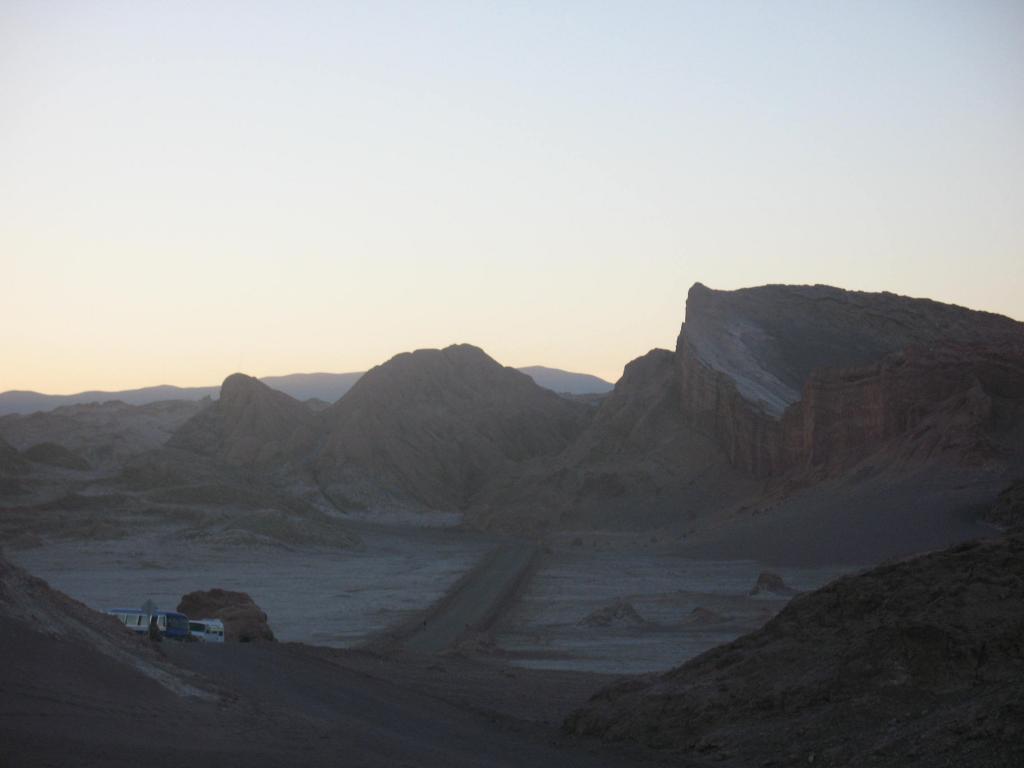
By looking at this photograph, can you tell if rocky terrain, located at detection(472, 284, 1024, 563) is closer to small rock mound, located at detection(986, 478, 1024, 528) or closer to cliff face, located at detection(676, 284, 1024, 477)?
cliff face, located at detection(676, 284, 1024, 477)

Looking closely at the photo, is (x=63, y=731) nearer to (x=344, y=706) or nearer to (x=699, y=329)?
(x=344, y=706)

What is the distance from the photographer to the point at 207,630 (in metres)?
23.1

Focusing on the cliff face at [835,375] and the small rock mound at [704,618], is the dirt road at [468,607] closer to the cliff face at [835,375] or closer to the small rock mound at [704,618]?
the small rock mound at [704,618]

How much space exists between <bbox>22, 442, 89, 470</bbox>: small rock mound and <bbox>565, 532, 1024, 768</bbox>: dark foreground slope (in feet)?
219

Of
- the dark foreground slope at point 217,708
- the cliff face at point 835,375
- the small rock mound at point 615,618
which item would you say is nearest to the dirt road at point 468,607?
the small rock mound at point 615,618

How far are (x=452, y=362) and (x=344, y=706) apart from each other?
89975 millimetres

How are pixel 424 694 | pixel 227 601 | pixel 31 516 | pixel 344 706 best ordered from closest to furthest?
pixel 344 706 → pixel 424 694 → pixel 227 601 → pixel 31 516

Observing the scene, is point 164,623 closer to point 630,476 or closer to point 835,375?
point 835,375

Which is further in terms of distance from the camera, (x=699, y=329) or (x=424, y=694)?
(x=699, y=329)

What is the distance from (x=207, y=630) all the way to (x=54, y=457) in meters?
59.2

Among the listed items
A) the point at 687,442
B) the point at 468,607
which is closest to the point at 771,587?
the point at 468,607

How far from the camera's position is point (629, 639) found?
30.1 meters

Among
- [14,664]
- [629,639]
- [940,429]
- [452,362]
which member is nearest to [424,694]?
[14,664]

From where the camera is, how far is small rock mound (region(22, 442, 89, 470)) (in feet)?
252
